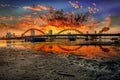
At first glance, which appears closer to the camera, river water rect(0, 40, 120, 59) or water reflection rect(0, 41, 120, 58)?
Answer: river water rect(0, 40, 120, 59)

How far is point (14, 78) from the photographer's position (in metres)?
14.0

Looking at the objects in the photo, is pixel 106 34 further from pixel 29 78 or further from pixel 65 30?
pixel 29 78

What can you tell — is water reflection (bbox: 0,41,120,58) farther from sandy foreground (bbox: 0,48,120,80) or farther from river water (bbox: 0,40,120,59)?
sandy foreground (bbox: 0,48,120,80)

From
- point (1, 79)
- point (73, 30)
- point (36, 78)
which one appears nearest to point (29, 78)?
point (36, 78)

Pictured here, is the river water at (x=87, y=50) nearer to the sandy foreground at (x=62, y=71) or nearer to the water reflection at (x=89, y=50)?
the water reflection at (x=89, y=50)

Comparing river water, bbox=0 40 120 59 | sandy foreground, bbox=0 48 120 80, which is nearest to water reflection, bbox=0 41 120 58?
river water, bbox=0 40 120 59

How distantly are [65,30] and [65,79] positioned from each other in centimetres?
14423

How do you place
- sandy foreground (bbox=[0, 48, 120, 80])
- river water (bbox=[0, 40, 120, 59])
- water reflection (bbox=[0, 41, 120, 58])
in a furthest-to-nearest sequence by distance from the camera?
1. water reflection (bbox=[0, 41, 120, 58])
2. river water (bbox=[0, 40, 120, 59])
3. sandy foreground (bbox=[0, 48, 120, 80])

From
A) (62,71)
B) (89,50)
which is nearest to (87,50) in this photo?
(89,50)

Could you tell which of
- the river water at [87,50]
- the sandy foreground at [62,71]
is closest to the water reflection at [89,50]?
the river water at [87,50]

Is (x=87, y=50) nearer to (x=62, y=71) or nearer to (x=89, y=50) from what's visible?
(x=89, y=50)

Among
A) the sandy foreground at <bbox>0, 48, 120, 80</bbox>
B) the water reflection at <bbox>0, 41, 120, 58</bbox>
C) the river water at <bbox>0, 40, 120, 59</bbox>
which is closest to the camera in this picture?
the sandy foreground at <bbox>0, 48, 120, 80</bbox>

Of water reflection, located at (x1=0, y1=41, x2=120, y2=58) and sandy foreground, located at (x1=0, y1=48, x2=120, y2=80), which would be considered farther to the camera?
water reflection, located at (x1=0, y1=41, x2=120, y2=58)

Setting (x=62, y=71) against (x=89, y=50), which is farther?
(x=89, y=50)
